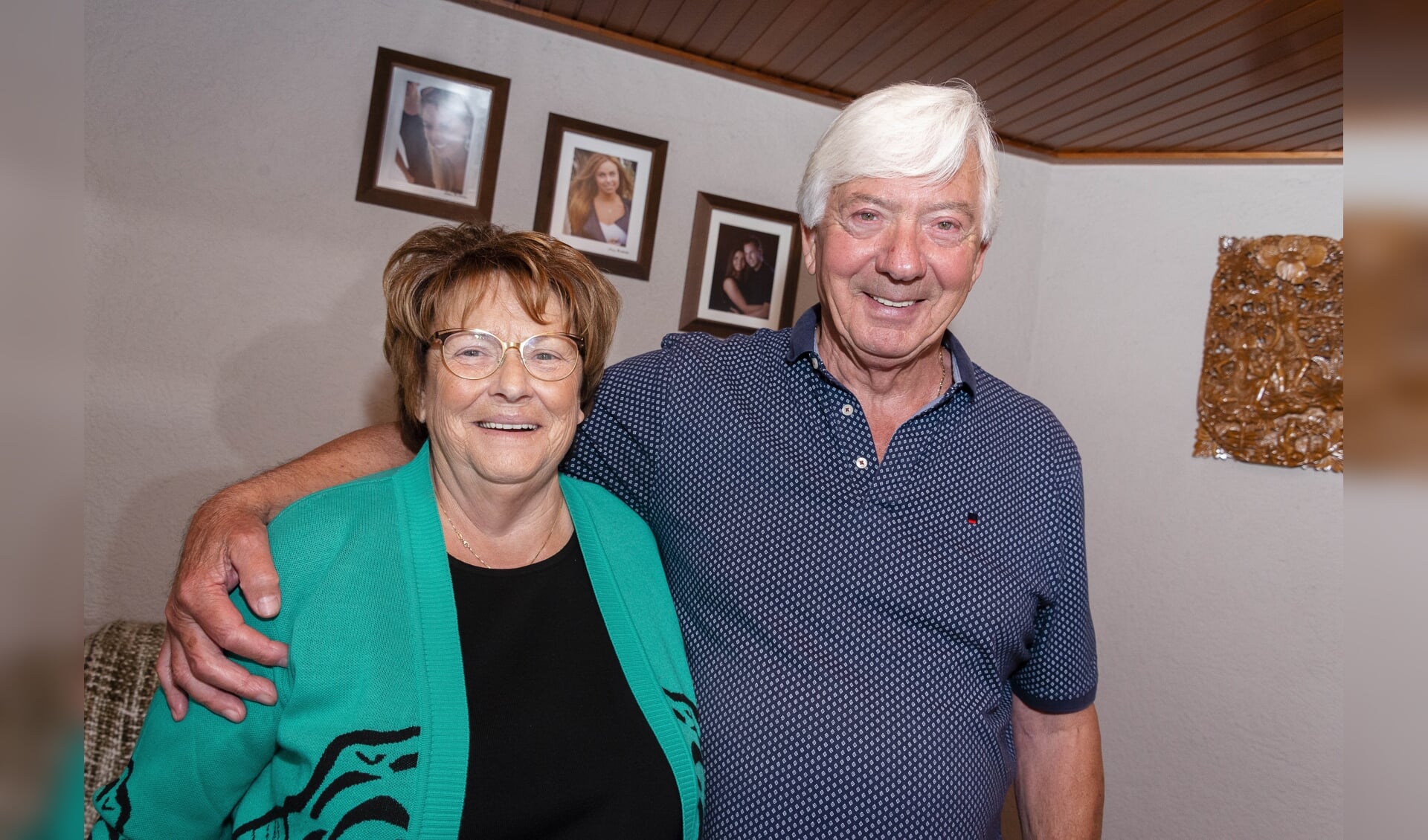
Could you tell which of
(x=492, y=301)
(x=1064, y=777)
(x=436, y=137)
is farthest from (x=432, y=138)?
(x=1064, y=777)

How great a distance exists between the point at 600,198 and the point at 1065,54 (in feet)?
4.48

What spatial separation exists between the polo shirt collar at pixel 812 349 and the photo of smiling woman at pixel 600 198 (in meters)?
1.30

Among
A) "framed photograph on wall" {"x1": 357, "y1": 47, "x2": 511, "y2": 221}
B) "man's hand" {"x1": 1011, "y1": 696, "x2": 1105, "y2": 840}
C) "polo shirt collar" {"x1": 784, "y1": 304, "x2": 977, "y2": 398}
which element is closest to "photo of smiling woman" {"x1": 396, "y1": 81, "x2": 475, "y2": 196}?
"framed photograph on wall" {"x1": 357, "y1": 47, "x2": 511, "y2": 221}

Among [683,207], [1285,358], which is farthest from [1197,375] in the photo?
[683,207]

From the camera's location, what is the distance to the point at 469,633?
1324 millimetres

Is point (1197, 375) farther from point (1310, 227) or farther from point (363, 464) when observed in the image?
point (363, 464)

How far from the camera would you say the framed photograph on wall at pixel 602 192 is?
2.89 meters

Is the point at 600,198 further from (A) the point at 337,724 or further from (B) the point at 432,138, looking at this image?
(A) the point at 337,724

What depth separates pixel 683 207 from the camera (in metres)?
3.09

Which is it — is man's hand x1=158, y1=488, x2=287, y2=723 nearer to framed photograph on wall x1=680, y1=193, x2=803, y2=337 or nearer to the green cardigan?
the green cardigan

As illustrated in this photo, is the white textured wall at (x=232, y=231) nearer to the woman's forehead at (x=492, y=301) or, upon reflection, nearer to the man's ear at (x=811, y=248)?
the man's ear at (x=811, y=248)

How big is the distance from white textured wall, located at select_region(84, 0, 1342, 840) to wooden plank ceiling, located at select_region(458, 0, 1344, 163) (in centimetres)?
11

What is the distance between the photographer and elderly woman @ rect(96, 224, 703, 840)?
46.6 inches
